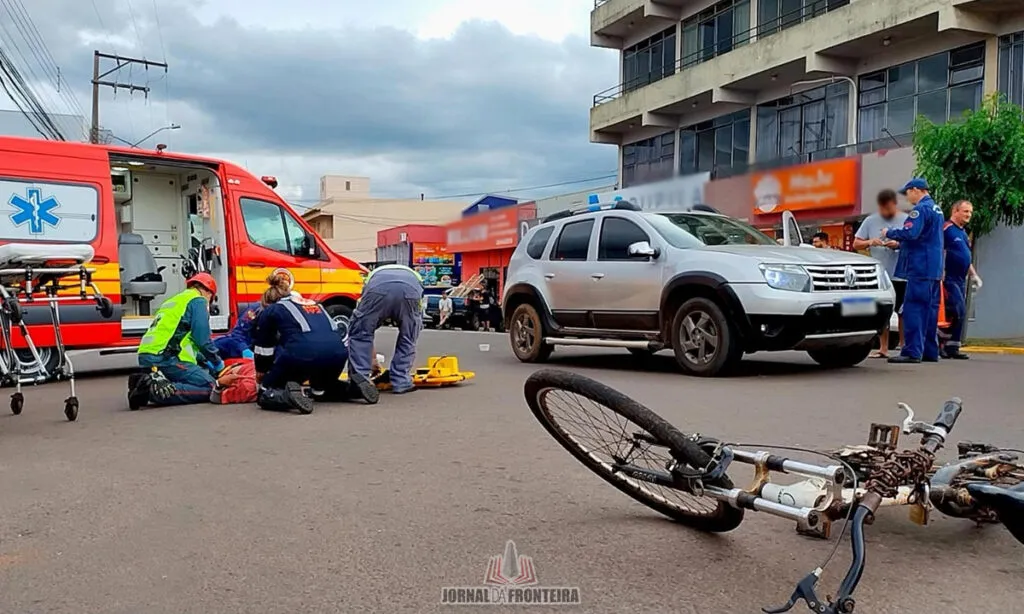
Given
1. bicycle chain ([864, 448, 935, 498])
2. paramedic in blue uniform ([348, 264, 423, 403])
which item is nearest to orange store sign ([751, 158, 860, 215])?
paramedic in blue uniform ([348, 264, 423, 403])

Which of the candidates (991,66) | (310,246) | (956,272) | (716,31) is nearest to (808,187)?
(991,66)

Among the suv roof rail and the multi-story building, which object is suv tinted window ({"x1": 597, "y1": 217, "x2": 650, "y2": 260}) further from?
the multi-story building

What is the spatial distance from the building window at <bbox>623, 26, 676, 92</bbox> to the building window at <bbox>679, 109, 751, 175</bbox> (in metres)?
2.76

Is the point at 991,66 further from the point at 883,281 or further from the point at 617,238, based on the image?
the point at 617,238

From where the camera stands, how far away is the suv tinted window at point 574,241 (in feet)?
33.1

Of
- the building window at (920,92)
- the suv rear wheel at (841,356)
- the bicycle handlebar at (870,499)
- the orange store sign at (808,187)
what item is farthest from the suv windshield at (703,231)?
the building window at (920,92)

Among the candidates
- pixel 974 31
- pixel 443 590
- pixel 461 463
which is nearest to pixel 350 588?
pixel 443 590

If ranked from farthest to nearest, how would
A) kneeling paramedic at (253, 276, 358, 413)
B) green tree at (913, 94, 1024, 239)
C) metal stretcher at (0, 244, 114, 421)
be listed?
green tree at (913, 94, 1024, 239), kneeling paramedic at (253, 276, 358, 413), metal stretcher at (0, 244, 114, 421)

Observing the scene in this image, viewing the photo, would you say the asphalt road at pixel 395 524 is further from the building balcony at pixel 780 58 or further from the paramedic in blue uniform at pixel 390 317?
the building balcony at pixel 780 58

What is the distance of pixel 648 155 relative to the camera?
1298 inches

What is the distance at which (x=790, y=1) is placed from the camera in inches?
1030

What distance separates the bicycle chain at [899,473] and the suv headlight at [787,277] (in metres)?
5.10

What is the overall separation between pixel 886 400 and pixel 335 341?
4385mm

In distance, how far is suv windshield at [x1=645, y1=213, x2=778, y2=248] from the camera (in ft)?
29.7
